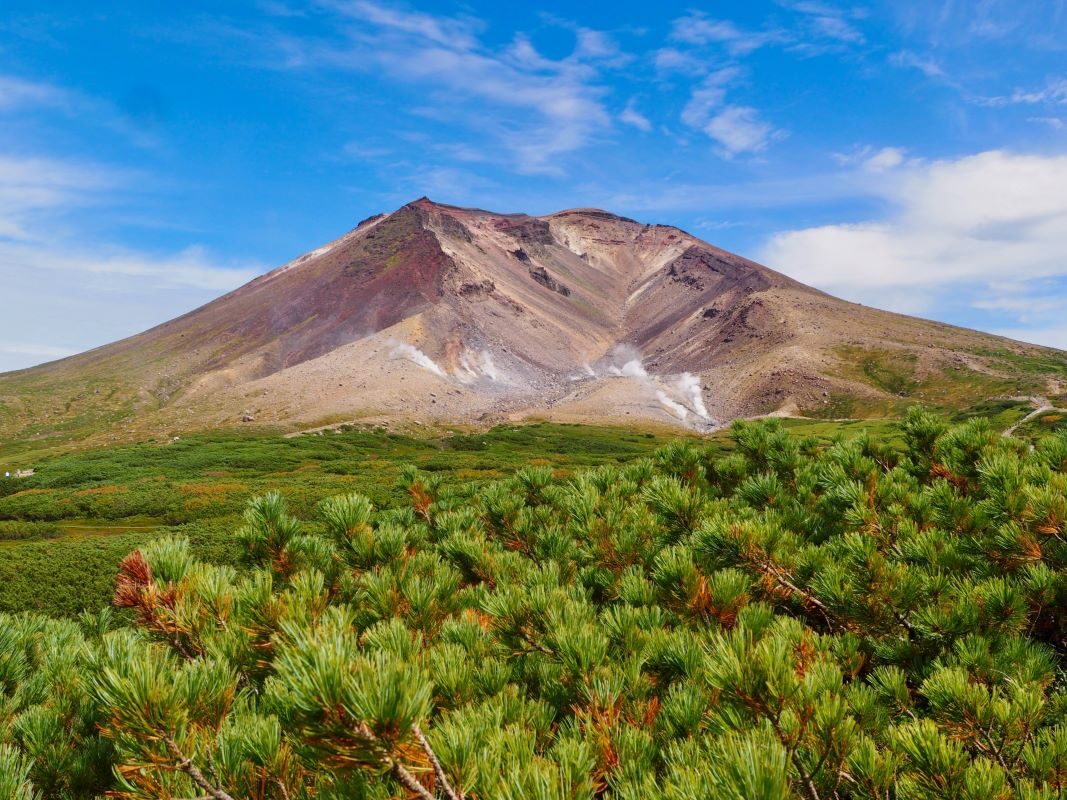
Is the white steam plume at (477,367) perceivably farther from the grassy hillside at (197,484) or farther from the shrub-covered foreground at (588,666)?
the shrub-covered foreground at (588,666)

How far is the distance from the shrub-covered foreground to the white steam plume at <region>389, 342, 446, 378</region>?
9774cm

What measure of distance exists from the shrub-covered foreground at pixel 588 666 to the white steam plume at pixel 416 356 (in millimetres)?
97741

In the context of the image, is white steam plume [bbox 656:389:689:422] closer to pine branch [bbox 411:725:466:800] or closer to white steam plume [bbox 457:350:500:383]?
white steam plume [bbox 457:350:500:383]

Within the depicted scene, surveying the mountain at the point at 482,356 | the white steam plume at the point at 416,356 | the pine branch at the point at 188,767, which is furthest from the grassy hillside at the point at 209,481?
the white steam plume at the point at 416,356

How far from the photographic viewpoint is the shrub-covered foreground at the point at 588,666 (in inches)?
62.7

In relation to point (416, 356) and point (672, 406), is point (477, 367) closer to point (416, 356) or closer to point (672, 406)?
point (416, 356)

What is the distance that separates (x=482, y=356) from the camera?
11244 centimetres

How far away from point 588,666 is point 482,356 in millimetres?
110825

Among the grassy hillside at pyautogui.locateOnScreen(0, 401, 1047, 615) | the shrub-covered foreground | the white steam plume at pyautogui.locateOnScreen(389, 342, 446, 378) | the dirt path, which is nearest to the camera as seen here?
the shrub-covered foreground

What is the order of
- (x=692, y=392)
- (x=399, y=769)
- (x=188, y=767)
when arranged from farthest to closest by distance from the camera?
1. (x=692, y=392)
2. (x=188, y=767)
3. (x=399, y=769)

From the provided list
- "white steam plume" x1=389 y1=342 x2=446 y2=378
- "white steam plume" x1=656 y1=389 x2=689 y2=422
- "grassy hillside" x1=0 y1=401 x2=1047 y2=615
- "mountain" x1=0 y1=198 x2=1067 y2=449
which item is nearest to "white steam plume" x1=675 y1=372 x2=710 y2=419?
"mountain" x1=0 y1=198 x2=1067 y2=449

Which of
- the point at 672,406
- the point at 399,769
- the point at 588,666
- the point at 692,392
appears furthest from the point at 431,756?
the point at 692,392

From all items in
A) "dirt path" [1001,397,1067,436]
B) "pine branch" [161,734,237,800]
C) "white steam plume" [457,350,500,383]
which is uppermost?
"white steam plume" [457,350,500,383]

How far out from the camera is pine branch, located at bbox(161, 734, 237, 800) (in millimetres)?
1652
